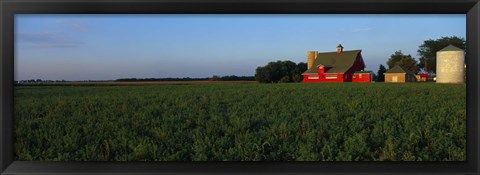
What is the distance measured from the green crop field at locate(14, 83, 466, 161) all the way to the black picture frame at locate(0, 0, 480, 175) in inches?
11.3

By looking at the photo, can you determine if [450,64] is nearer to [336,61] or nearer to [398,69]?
[398,69]

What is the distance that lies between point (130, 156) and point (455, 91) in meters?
2.21

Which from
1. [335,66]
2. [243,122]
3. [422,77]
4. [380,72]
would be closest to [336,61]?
[335,66]

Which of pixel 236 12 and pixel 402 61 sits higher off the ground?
pixel 236 12

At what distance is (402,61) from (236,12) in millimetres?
1458

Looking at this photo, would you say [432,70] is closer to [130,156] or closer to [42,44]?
[130,156]

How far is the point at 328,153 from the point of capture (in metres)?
2.33

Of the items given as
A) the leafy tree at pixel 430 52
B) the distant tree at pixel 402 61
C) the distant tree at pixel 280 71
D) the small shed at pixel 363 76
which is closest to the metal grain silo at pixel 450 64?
the leafy tree at pixel 430 52

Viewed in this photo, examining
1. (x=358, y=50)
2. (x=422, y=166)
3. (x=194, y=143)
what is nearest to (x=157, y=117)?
(x=194, y=143)

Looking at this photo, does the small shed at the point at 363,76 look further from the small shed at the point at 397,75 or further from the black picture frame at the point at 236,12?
the black picture frame at the point at 236,12

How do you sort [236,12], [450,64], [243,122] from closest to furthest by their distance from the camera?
[236,12]
[450,64]
[243,122]

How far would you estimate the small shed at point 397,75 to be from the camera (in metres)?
2.66

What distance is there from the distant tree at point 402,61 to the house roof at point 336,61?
0.81ft

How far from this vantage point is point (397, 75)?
270cm
